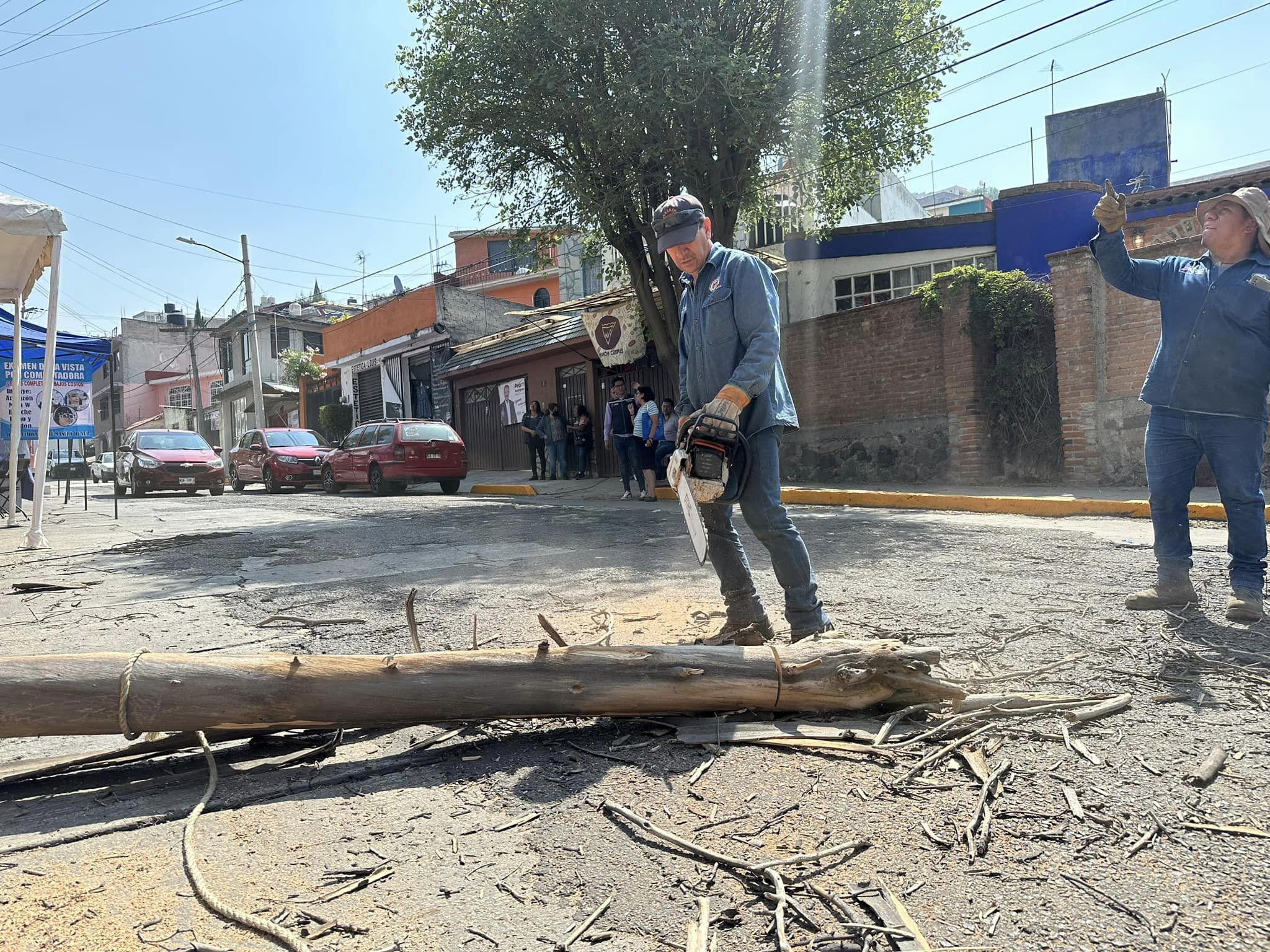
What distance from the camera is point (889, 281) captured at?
748 inches

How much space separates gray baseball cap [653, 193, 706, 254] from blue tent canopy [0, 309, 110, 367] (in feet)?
35.8

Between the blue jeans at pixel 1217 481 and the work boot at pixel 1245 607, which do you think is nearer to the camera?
the work boot at pixel 1245 607

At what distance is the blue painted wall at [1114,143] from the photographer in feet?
70.6

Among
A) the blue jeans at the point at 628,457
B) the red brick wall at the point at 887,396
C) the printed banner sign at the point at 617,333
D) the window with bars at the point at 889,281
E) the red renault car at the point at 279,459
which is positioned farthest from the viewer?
the red renault car at the point at 279,459

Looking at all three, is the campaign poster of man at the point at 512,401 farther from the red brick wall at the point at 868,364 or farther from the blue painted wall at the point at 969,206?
the blue painted wall at the point at 969,206

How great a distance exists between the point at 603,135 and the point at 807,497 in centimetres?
576

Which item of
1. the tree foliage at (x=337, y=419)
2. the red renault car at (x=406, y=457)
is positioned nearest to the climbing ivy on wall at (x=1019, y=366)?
the red renault car at (x=406, y=457)

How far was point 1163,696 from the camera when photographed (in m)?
3.01

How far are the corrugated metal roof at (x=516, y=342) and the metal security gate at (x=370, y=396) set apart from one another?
16.5ft

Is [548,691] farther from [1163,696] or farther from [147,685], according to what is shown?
[1163,696]

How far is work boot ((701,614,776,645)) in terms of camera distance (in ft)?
11.9

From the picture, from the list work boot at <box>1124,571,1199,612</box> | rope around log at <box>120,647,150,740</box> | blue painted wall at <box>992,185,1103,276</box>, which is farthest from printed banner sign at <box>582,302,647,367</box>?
rope around log at <box>120,647,150,740</box>

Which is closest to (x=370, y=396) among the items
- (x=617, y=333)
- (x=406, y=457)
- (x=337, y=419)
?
(x=337, y=419)

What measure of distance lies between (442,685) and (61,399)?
13116mm
